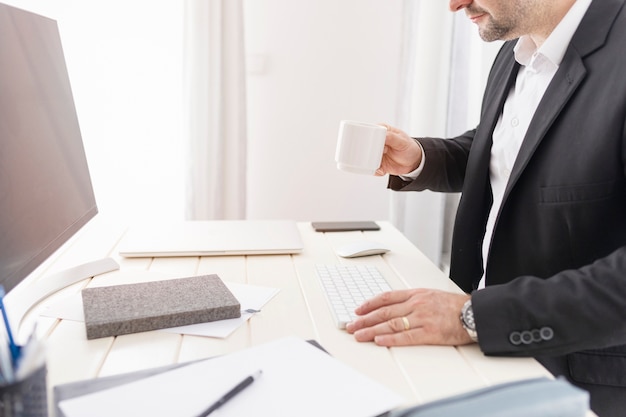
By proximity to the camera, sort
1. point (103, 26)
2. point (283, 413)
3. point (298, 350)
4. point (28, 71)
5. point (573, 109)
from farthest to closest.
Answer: point (103, 26) → point (573, 109) → point (28, 71) → point (298, 350) → point (283, 413)

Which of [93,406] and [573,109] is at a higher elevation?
[573,109]

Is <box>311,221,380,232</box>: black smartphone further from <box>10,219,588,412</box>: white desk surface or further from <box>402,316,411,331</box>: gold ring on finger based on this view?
<box>402,316,411,331</box>: gold ring on finger

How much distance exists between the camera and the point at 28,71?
2.78 feet

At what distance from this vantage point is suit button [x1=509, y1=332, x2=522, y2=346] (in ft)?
2.34

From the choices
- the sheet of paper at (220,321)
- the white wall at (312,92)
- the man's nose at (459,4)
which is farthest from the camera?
the white wall at (312,92)

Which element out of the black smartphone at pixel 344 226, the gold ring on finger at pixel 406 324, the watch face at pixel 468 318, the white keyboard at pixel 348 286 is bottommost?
the white keyboard at pixel 348 286

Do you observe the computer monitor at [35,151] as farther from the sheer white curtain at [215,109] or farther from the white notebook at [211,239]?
the sheer white curtain at [215,109]

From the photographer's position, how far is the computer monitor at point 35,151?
729 millimetres

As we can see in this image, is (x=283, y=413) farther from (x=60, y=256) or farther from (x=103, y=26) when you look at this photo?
(x=103, y=26)

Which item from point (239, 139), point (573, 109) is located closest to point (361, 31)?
point (239, 139)

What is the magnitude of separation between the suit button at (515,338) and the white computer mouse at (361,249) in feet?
1.47

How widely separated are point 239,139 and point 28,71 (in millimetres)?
1335

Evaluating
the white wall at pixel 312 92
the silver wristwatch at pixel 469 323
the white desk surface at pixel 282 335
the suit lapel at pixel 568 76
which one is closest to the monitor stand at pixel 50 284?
the white desk surface at pixel 282 335

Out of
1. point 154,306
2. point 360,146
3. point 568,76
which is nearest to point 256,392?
point 154,306
